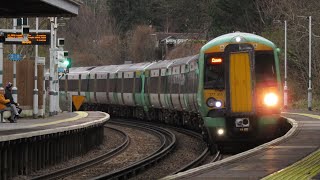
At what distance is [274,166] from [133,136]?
18086 millimetres

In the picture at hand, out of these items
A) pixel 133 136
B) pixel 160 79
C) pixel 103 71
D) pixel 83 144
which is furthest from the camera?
pixel 103 71

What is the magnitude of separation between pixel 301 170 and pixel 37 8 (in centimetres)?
881

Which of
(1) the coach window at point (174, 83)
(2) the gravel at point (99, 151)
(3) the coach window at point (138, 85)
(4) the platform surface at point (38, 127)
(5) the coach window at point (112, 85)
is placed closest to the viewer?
(4) the platform surface at point (38, 127)

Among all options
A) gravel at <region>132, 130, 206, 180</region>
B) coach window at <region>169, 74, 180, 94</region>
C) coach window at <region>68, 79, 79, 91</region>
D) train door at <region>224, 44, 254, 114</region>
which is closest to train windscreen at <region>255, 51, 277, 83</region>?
train door at <region>224, 44, 254, 114</region>

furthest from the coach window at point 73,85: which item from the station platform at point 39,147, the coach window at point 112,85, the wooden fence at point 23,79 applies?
the station platform at point 39,147

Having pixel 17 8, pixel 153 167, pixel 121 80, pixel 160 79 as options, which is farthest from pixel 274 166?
pixel 121 80

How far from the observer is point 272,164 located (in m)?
12.2

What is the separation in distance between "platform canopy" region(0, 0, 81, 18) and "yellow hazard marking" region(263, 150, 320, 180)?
6635 millimetres

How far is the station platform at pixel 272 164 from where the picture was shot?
1074 cm

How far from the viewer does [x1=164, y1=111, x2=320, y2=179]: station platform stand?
10742 mm

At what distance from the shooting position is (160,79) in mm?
35219

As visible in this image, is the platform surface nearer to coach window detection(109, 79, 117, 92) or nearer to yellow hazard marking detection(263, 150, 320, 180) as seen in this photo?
yellow hazard marking detection(263, 150, 320, 180)

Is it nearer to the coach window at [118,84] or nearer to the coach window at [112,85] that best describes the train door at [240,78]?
the coach window at [118,84]

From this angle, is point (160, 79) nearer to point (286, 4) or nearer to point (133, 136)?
point (133, 136)
